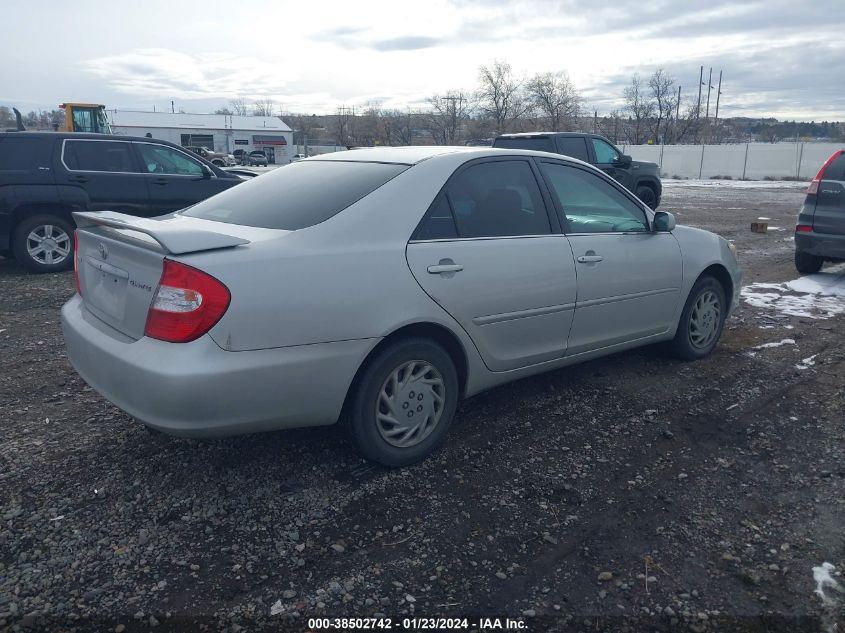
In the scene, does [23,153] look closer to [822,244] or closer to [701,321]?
[701,321]

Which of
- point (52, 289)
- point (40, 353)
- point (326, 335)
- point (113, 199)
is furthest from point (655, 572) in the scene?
point (113, 199)

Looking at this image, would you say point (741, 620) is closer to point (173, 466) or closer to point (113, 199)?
point (173, 466)

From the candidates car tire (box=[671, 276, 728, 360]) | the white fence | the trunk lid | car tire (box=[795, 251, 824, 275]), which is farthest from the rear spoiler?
the white fence

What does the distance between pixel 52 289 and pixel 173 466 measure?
5206mm

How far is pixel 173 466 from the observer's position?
357cm

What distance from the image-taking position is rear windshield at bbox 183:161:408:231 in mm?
3514

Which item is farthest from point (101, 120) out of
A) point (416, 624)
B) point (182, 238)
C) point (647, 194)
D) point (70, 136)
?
point (416, 624)

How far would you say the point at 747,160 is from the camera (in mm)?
39156

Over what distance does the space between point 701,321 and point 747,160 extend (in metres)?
38.6

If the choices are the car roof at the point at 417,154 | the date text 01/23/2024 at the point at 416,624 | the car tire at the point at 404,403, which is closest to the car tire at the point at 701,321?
the car roof at the point at 417,154

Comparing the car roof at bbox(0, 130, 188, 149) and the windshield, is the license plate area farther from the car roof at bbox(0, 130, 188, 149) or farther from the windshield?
the windshield

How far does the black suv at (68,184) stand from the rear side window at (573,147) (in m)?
7.35

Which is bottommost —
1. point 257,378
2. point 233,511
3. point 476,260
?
point 233,511

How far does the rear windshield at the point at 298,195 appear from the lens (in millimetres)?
3514
